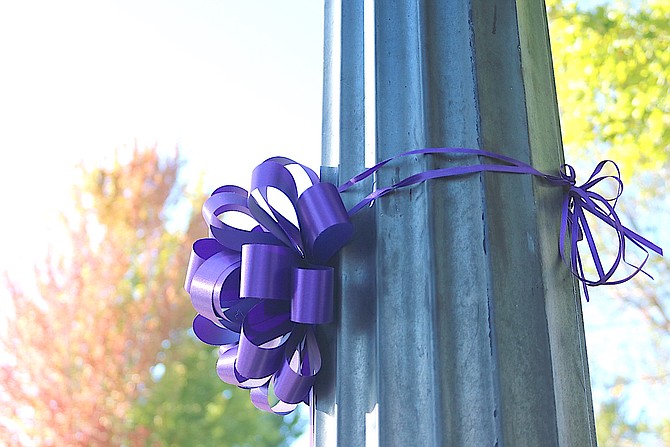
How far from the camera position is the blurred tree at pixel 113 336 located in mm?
6418

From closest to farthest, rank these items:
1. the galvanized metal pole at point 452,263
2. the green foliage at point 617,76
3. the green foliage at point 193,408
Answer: the galvanized metal pole at point 452,263 < the green foliage at point 617,76 < the green foliage at point 193,408

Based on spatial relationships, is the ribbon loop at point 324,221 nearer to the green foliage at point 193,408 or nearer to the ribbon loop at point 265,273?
the ribbon loop at point 265,273

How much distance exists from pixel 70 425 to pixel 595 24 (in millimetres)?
5183

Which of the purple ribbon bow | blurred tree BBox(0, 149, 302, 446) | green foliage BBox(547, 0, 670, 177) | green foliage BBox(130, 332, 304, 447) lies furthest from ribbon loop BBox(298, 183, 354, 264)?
green foliage BBox(130, 332, 304, 447)

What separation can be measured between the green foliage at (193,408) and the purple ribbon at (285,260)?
635 cm

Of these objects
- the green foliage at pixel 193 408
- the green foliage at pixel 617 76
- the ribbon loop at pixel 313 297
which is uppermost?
the green foliage at pixel 617 76

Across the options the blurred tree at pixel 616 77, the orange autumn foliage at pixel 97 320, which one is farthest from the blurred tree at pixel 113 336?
the blurred tree at pixel 616 77

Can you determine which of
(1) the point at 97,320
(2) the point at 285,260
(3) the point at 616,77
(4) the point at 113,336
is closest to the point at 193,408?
(4) the point at 113,336

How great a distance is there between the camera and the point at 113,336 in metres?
6.84

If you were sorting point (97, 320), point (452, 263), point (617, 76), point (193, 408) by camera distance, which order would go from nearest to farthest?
point (452, 263), point (617, 76), point (97, 320), point (193, 408)

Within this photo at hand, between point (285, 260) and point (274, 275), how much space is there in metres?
0.02

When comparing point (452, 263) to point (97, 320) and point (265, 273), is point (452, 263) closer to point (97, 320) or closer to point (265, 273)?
point (265, 273)

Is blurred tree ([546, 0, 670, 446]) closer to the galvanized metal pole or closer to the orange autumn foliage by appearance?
the galvanized metal pole

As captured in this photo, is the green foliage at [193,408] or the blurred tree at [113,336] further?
the green foliage at [193,408]
